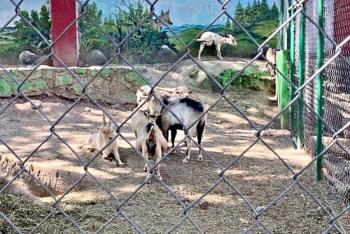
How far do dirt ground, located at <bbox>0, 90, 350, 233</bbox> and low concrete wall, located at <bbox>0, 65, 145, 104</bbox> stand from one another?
1768 mm

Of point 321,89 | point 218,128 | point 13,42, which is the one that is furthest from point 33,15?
point 321,89

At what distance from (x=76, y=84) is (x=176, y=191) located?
5437 mm

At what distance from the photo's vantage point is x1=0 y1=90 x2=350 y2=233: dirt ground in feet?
12.6

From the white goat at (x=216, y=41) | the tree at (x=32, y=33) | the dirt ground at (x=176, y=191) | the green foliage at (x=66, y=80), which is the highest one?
the tree at (x=32, y=33)

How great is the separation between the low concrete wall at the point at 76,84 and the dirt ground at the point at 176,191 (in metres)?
1.77

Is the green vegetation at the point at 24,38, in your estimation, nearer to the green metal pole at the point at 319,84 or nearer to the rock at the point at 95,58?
the rock at the point at 95,58

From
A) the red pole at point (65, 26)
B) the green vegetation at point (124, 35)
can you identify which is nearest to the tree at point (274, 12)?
the green vegetation at point (124, 35)

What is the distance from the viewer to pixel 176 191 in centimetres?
473

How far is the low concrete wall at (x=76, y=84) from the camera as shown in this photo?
31.7 feet

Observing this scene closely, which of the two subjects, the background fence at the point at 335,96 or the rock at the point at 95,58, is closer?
the background fence at the point at 335,96

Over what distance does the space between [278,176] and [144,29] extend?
780cm

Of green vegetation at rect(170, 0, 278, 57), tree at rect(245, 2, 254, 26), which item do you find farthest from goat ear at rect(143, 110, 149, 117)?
tree at rect(245, 2, 254, 26)

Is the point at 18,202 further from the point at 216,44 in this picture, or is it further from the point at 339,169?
the point at 216,44

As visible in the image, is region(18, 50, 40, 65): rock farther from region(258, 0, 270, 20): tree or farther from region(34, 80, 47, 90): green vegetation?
region(258, 0, 270, 20): tree
